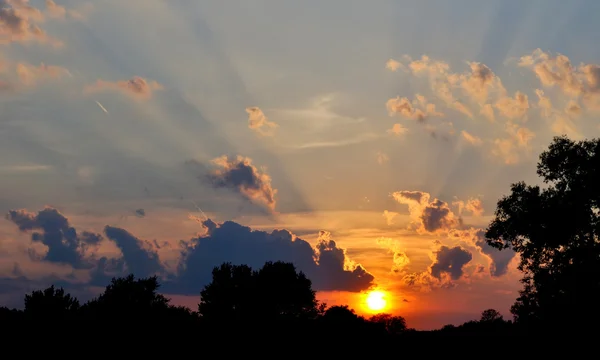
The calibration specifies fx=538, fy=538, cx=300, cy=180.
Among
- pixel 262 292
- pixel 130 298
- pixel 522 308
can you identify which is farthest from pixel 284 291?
pixel 522 308

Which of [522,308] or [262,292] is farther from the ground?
[262,292]

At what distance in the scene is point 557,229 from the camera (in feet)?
156

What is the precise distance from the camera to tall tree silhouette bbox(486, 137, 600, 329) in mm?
45969

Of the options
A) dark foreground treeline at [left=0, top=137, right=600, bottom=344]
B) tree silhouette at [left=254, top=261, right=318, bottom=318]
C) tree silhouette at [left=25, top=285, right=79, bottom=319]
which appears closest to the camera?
dark foreground treeline at [left=0, top=137, right=600, bottom=344]

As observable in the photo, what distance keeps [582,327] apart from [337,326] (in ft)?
44.5

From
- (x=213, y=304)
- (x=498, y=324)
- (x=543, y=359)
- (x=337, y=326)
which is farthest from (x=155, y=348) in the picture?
(x=213, y=304)

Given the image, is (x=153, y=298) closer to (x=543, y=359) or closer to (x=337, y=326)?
(x=337, y=326)

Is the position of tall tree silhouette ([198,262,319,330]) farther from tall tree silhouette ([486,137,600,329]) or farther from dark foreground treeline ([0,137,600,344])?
tall tree silhouette ([486,137,600,329])

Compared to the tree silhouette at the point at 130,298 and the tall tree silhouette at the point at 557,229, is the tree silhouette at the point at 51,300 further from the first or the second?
the tall tree silhouette at the point at 557,229

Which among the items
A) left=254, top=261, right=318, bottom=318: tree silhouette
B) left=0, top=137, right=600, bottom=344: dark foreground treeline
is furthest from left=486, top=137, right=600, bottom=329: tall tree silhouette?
left=254, top=261, right=318, bottom=318: tree silhouette

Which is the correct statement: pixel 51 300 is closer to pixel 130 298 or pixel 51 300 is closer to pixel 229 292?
pixel 130 298

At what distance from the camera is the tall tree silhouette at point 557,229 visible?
45969mm

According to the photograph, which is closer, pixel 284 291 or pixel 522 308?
pixel 522 308

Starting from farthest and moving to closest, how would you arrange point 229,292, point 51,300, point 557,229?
1. point 229,292
2. point 51,300
3. point 557,229
